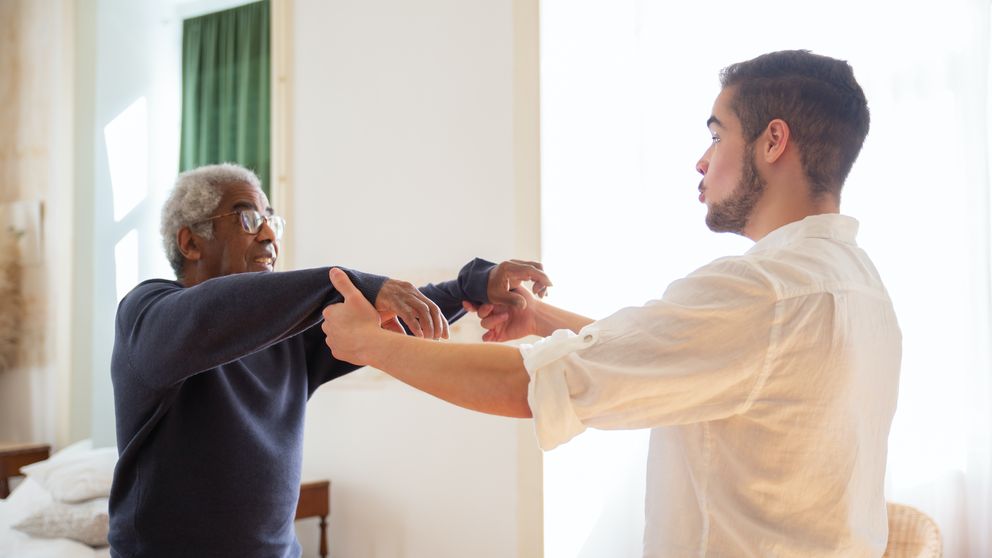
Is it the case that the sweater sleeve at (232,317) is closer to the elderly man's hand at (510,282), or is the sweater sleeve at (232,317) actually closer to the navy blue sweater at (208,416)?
the navy blue sweater at (208,416)

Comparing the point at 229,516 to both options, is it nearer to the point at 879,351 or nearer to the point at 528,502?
the point at 879,351

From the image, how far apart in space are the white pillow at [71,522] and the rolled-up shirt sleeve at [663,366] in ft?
9.07

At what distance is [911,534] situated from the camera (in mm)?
2643

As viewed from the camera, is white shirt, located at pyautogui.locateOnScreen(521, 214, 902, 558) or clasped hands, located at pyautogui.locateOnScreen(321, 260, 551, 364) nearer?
white shirt, located at pyautogui.locateOnScreen(521, 214, 902, 558)

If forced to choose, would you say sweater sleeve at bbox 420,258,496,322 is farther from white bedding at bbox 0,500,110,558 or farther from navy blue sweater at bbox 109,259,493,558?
white bedding at bbox 0,500,110,558

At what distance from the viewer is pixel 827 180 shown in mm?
1351

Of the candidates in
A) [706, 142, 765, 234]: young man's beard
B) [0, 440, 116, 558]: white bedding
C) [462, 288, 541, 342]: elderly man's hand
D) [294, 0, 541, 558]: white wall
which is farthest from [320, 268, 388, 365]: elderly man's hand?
[0, 440, 116, 558]: white bedding

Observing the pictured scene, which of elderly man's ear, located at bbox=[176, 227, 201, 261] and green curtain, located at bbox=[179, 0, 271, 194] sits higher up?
green curtain, located at bbox=[179, 0, 271, 194]

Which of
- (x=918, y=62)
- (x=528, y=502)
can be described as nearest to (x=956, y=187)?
(x=918, y=62)

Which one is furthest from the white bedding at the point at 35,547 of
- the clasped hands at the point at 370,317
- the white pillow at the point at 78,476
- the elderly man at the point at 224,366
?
the clasped hands at the point at 370,317

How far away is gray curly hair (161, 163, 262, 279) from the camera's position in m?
1.93

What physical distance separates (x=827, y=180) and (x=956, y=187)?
7.63 ft

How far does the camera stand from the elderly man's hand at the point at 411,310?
1.40m

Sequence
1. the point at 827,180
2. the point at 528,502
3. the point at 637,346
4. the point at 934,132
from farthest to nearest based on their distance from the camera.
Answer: the point at 934,132 < the point at 528,502 < the point at 827,180 < the point at 637,346
